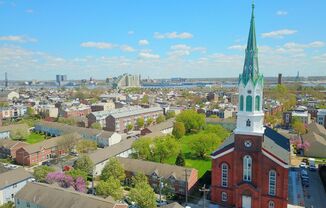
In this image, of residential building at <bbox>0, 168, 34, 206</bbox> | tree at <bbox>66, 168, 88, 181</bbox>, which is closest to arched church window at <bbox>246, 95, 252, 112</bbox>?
tree at <bbox>66, 168, 88, 181</bbox>

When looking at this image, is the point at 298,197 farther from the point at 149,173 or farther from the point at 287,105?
the point at 287,105

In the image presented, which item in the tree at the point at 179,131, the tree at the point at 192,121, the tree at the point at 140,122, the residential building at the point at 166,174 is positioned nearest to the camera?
the residential building at the point at 166,174

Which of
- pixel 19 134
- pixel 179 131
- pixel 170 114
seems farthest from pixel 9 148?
pixel 170 114

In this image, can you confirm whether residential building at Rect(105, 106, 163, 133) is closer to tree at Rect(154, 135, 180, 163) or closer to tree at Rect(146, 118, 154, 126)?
tree at Rect(146, 118, 154, 126)

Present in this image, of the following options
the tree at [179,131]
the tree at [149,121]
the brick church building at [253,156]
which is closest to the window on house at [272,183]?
the brick church building at [253,156]

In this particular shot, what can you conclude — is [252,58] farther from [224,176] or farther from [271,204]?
[271,204]

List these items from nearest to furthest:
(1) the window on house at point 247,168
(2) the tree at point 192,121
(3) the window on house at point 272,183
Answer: (3) the window on house at point 272,183
(1) the window on house at point 247,168
(2) the tree at point 192,121

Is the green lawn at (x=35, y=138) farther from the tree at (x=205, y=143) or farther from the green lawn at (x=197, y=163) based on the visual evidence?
the tree at (x=205, y=143)
